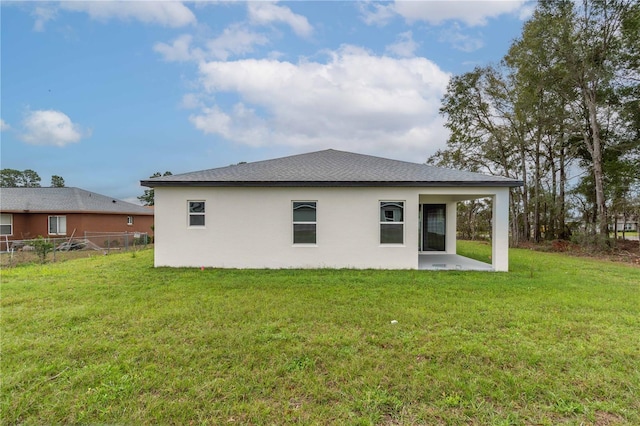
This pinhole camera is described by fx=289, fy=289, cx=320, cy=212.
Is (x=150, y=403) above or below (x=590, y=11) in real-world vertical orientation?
below

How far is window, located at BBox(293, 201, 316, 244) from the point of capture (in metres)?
8.91

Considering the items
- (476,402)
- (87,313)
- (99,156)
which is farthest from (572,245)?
(99,156)

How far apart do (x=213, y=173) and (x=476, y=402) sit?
29.1 ft

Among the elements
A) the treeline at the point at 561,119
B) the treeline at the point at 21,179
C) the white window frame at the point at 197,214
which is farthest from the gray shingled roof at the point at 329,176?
the treeline at the point at 21,179

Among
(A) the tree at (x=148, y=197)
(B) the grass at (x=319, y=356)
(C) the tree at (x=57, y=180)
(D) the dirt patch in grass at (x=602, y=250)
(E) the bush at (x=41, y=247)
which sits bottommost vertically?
(D) the dirt patch in grass at (x=602, y=250)

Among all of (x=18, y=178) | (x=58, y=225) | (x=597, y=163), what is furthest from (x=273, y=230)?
(x=18, y=178)

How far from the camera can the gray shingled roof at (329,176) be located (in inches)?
335

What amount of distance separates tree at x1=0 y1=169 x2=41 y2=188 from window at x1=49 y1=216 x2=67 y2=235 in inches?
1514

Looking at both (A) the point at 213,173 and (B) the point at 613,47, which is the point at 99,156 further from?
(B) the point at 613,47

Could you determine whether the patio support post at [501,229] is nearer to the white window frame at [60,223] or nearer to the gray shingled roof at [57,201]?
the gray shingled roof at [57,201]

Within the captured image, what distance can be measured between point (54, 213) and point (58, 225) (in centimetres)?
83

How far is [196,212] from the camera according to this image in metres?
8.93

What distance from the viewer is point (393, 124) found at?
59.1 ft

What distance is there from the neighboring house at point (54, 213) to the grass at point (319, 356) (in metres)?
16.1
